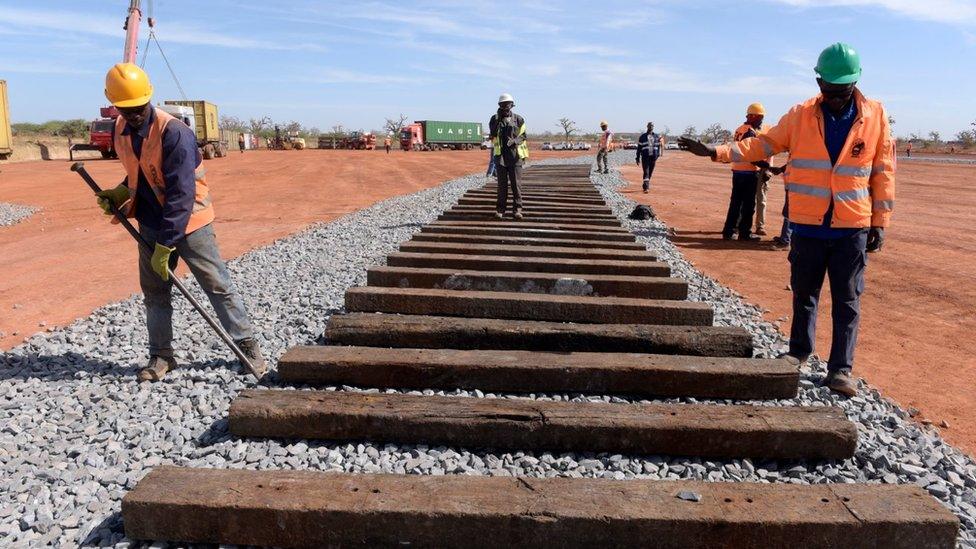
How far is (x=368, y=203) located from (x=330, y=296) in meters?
10.4

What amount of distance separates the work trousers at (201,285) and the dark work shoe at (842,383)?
3.62 m

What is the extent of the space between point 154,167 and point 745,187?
7928 millimetres

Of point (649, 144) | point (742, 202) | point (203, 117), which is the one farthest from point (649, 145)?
point (203, 117)

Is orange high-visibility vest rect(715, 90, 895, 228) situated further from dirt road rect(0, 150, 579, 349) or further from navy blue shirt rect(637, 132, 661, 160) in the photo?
navy blue shirt rect(637, 132, 661, 160)

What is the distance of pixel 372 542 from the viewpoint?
7.91 ft

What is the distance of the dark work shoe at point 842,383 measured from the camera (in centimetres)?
378

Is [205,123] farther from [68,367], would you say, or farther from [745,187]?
[68,367]

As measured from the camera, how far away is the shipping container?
744 inches

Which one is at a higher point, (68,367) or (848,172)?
(848,172)

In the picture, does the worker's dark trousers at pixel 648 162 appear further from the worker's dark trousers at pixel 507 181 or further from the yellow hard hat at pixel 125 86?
the yellow hard hat at pixel 125 86

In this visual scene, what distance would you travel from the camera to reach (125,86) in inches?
134

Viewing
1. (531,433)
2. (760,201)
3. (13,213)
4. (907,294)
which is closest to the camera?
(531,433)

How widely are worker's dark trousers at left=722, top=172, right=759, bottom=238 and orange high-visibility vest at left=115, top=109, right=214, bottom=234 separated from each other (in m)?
7.42

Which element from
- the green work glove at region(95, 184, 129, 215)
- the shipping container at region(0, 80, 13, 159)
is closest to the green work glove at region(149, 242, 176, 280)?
the green work glove at region(95, 184, 129, 215)
